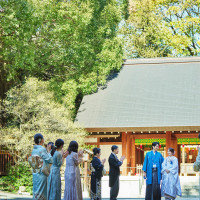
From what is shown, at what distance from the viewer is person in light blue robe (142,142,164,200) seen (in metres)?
11.4

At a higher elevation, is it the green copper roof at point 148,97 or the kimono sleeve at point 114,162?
the green copper roof at point 148,97

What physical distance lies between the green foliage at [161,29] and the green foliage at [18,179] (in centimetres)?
1564

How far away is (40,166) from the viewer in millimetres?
8344

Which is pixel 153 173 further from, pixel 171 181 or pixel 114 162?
pixel 114 162

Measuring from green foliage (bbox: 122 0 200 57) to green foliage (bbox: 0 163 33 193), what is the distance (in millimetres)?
15635

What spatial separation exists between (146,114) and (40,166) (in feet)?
44.1

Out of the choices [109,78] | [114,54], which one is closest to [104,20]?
[114,54]

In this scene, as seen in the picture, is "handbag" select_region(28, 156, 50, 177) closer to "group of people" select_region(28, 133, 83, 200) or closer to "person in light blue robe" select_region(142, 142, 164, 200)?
"group of people" select_region(28, 133, 83, 200)

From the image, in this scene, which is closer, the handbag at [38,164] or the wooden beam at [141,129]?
the handbag at [38,164]

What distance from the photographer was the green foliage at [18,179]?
16.7 metres

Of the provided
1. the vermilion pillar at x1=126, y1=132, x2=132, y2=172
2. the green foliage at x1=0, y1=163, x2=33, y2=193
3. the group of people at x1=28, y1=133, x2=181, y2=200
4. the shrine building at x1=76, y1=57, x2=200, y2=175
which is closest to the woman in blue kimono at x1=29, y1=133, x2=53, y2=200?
the group of people at x1=28, y1=133, x2=181, y2=200

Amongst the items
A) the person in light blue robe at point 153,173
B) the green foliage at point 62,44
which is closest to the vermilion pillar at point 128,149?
the green foliage at point 62,44

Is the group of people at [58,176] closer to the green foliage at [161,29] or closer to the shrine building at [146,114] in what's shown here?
the shrine building at [146,114]

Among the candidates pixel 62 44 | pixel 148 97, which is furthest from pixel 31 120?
pixel 148 97
